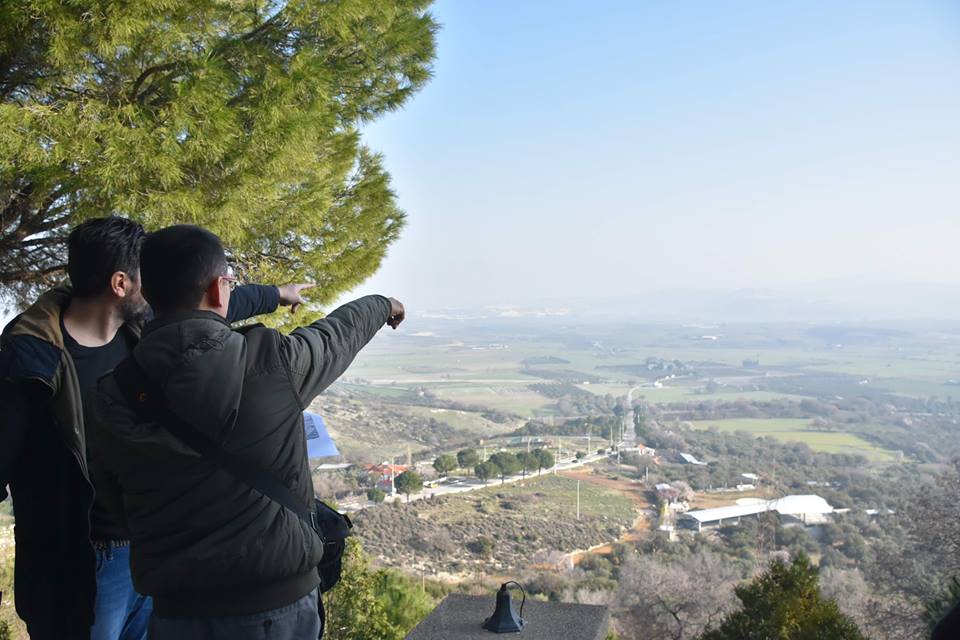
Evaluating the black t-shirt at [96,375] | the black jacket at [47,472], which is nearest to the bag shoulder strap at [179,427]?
the black jacket at [47,472]

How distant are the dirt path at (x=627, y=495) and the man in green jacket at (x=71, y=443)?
15338mm

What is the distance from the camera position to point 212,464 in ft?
4.34

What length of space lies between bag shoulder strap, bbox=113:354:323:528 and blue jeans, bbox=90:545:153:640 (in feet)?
2.47

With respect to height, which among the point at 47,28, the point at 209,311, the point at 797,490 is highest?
the point at 47,28

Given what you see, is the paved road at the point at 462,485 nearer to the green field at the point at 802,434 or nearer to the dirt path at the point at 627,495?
the dirt path at the point at 627,495

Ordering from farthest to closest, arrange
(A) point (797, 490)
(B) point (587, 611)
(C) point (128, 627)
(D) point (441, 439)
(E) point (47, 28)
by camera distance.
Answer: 1. (D) point (441, 439)
2. (A) point (797, 490)
3. (E) point (47, 28)
4. (B) point (587, 611)
5. (C) point (128, 627)

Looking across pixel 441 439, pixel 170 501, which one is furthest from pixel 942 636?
pixel 441 439

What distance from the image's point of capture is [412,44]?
18.0ft

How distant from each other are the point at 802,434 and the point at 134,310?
2779cm

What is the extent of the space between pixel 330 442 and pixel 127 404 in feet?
3.95

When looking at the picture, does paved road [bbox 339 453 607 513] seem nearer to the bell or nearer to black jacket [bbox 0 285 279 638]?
the bell

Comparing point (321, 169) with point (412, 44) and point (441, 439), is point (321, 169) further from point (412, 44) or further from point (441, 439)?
point (441, 439)

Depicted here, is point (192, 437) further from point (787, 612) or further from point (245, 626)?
point (787, 612)

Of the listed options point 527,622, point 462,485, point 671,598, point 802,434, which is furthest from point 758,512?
point 527,622
